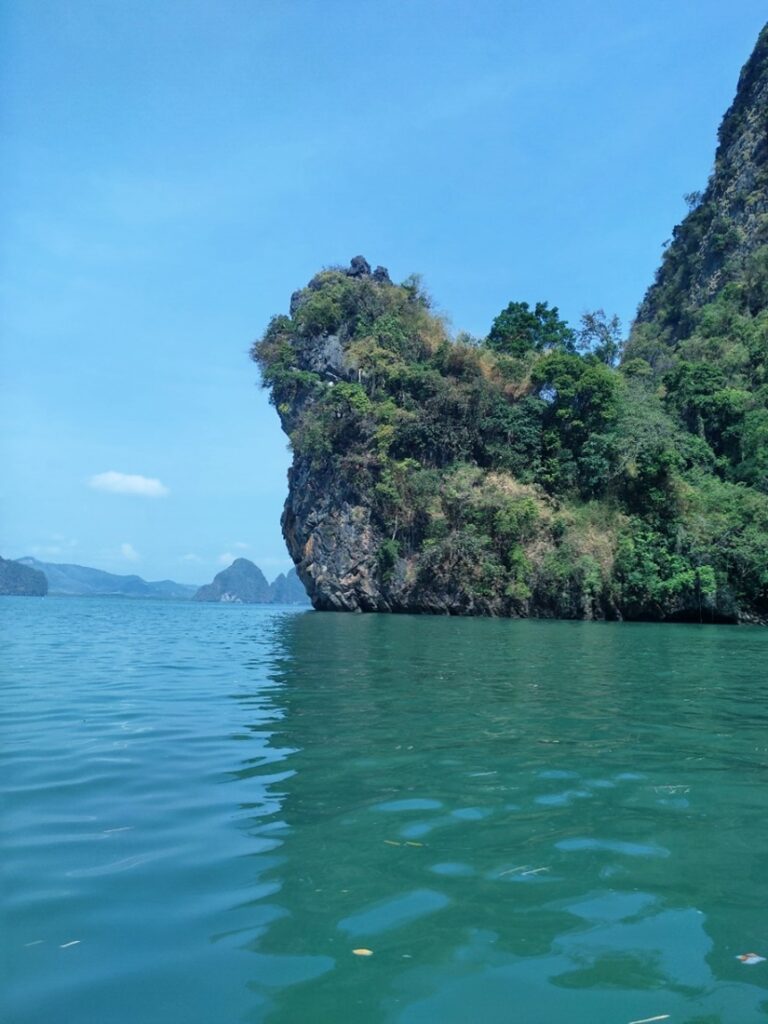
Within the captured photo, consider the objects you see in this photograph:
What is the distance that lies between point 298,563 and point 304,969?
45235mm

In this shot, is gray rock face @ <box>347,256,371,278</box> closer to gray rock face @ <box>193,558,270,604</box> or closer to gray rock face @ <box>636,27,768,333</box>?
gray rock face @ <box>636,27,768,333</box>

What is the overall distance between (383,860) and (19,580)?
157 m

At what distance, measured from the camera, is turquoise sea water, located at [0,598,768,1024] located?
2621 mm

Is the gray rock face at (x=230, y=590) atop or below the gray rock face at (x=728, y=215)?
below

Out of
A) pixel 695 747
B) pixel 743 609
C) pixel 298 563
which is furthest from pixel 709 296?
pixel 695 747

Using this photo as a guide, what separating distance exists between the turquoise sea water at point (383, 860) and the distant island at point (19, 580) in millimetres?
148048

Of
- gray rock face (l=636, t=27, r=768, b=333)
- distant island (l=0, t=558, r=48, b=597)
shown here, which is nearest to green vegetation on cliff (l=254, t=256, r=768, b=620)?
gray rock face (l=636, t=27, r=768, b=333)

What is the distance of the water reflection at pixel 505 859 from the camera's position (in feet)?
8.64

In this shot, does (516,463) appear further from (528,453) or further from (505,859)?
(505,859)

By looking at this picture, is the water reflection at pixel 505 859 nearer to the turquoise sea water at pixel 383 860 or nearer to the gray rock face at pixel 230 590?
the turquoise sea water at pixel 383 860

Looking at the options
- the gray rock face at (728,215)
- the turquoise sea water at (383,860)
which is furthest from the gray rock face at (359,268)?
the turquoise sea water at (383,860)

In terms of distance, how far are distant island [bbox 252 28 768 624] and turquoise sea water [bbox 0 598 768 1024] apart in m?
24.8

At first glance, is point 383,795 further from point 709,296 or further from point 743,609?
point 709,296

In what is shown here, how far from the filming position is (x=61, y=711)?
27.5 ft
